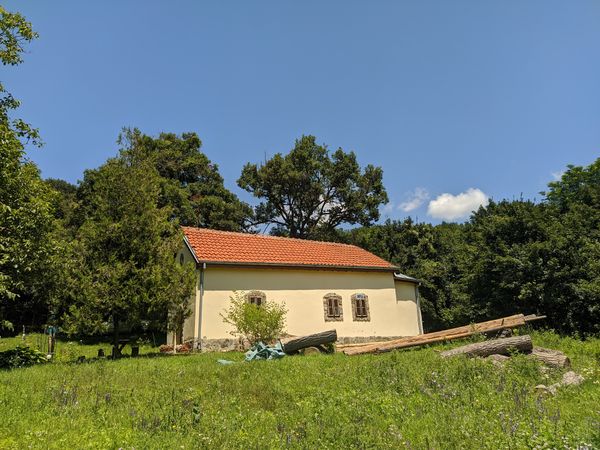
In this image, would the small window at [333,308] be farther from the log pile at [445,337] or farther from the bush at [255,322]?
the log pile at [445,337]

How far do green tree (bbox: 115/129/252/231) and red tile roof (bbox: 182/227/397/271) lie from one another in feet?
30.4

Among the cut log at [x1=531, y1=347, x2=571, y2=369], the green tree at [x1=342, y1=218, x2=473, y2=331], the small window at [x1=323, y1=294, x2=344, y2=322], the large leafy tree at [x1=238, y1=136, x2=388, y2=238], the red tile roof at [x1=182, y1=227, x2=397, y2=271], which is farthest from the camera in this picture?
the large leafy tree at [x1=238, y1=136, x2=388, y2=238]

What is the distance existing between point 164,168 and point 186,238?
14127 mm

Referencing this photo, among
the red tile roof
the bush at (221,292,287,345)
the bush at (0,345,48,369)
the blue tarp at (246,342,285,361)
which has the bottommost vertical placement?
the blue tarp at (246,342,285,361)

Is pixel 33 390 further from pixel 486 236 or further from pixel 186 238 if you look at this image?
pixel 486 236

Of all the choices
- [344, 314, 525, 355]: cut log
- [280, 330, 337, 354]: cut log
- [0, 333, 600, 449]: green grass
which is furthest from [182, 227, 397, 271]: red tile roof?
[0, 333, 600, 449]: green grass

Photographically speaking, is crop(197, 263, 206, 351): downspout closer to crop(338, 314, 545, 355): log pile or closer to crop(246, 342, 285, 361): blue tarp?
crop(246, 342, 285, 361): blue tarp

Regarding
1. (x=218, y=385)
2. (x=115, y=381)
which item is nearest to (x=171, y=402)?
(x=218, y=385)

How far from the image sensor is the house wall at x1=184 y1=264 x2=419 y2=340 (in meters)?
17.0

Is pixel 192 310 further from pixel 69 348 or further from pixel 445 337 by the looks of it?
pixel 445 337

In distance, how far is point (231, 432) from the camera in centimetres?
507

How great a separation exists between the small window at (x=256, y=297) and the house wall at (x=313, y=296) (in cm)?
19

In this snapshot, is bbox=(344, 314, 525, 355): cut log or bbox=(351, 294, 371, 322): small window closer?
bbox=(344, 314, 525, 355): cut log

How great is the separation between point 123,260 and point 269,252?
791 centimetres
